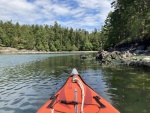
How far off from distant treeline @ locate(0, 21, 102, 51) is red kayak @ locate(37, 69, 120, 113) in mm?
129311

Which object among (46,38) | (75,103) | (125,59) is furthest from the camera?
(46,38)

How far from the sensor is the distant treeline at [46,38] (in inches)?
5374

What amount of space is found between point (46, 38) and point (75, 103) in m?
143

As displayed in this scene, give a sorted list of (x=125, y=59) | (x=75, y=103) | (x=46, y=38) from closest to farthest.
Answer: (x=75, y=103) < (x=125, y=59) < (x=46, y=38)

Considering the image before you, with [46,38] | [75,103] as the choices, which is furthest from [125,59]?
[46,38]

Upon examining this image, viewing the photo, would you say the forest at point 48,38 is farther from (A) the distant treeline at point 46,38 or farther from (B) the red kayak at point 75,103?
(B) the red kayak at point 75,103

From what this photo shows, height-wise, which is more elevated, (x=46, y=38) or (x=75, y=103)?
(x=46, y=38)

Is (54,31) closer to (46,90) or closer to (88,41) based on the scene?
(88,41)

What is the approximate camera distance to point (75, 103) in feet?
26.3

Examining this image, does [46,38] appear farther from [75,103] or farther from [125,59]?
[75,103]

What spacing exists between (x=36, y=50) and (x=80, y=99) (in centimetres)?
13385

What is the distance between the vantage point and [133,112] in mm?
10836

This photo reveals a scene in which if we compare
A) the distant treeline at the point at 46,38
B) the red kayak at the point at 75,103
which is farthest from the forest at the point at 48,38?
the red kayak at the point at 75,103

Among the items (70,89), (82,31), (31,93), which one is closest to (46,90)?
(31,93)
